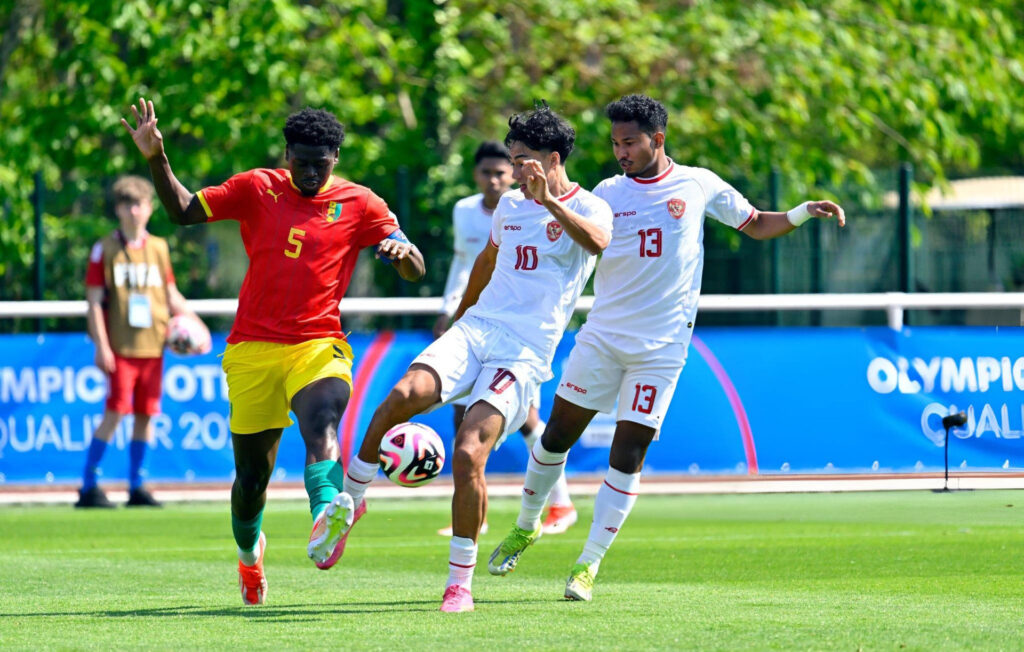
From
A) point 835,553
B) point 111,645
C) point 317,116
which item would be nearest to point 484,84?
point 835,553

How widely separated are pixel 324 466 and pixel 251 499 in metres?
0.64

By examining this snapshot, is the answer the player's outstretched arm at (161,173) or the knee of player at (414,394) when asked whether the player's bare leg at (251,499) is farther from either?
the player's outstretched arm at (161,173)

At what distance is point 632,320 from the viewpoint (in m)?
7.48

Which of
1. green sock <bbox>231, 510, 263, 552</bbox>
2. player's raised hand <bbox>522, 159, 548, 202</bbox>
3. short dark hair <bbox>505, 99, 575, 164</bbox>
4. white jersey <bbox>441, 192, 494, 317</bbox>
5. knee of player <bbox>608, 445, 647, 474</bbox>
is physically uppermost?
short dark hair <bbox>505, 99, 575, 164</bbox>

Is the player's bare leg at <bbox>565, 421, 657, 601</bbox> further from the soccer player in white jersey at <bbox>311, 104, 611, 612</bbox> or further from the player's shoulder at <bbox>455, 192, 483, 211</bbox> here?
the player's shoulder at <bbox>455, 192, 483, 211</bbox>

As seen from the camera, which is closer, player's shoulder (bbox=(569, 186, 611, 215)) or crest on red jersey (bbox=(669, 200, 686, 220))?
player's shoulder (bbox=(569, 186, 611, 215))

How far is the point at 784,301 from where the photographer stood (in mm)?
13312

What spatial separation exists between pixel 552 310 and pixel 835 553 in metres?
3.01

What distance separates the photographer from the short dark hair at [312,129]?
22.6ft

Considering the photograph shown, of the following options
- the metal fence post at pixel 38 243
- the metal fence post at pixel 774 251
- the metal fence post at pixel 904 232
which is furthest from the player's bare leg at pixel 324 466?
the metal fence post at pixel 904 232

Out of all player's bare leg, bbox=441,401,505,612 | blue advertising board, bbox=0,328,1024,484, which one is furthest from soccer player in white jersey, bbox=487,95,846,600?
blue advertising board, bbox=0,328,1024,484

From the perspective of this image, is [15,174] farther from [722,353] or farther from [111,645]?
[111,645]

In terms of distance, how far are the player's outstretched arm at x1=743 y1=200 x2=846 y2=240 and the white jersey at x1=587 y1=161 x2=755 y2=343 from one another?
14.4 inches

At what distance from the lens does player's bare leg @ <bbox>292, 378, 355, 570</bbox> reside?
6336 millimetres
